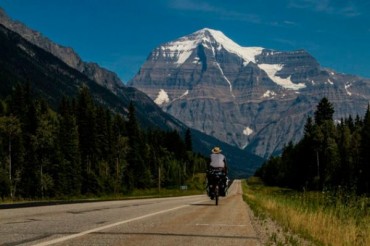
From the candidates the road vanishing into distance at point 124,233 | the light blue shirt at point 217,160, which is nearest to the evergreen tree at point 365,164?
the light blue shirt at point 217,160

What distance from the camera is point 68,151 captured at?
8562cm

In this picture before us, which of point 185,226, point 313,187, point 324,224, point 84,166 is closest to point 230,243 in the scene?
point 185,226

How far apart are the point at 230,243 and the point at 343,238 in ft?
10.1

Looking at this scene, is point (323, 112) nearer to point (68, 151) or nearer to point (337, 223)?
point (68, 151)

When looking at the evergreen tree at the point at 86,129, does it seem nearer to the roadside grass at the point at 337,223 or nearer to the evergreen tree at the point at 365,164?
the evergreen tree at the point at 365,164

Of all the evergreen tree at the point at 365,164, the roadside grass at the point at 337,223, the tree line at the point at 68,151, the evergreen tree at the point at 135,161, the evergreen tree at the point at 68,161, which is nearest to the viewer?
the roadside grass at the point at 337,223

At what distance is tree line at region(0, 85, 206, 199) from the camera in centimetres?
7906

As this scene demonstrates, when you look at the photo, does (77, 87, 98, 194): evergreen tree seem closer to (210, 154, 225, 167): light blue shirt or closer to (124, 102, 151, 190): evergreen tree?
(124, 102, 151, 190): evergreen tree

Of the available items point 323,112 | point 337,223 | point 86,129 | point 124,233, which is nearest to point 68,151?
point 86,129

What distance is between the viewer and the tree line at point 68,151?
79.1 metres

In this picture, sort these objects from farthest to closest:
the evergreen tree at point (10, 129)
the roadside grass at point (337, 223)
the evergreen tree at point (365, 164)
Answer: the evergreen tree at point (365, 164)
the evergreen tree at point (10, 129)
the roadside grass at point (337, 223)

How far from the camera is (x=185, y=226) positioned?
15.5 metres

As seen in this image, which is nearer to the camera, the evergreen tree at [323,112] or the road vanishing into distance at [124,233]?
the road vanishing into distance at [124,233]

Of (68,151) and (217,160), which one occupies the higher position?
(68,151)
